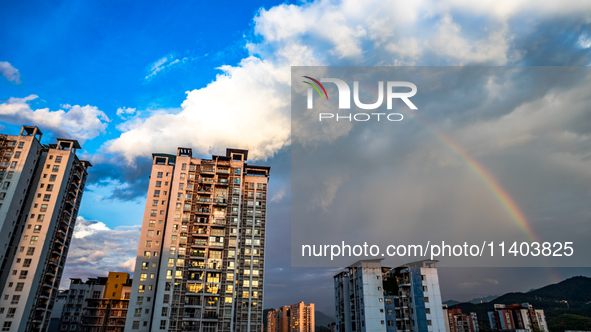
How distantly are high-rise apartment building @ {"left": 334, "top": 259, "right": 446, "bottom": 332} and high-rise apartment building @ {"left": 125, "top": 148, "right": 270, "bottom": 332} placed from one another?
23080mm

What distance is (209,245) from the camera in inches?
2916

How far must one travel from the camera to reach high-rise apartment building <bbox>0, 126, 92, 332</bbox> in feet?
233

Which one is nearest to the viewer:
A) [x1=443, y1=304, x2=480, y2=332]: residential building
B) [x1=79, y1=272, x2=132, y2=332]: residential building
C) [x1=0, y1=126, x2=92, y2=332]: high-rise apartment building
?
[x1=0, y1=126, x2=92, y2=332]: high-rise apartment building

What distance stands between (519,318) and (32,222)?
157397 mm

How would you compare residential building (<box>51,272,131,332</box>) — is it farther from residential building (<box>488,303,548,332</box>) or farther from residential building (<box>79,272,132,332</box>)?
residential building (<box>488,303,548,332</box>)

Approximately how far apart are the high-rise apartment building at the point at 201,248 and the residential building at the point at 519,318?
356 ft

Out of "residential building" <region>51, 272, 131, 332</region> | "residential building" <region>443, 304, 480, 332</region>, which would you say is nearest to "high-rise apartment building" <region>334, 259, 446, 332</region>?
"residential building" <region>443, 304, 480, 332</region>

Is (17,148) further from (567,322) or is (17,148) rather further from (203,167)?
(567,322)

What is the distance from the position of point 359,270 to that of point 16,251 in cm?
7612

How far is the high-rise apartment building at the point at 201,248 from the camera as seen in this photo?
2699 inches

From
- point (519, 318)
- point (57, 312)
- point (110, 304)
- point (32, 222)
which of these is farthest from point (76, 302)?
point (519, 318)

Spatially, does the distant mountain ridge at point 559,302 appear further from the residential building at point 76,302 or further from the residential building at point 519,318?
the residential building at point 76,302

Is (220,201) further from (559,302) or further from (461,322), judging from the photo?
Result: (559,302)

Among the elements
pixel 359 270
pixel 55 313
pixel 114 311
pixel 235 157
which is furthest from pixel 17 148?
pixel 359 270
